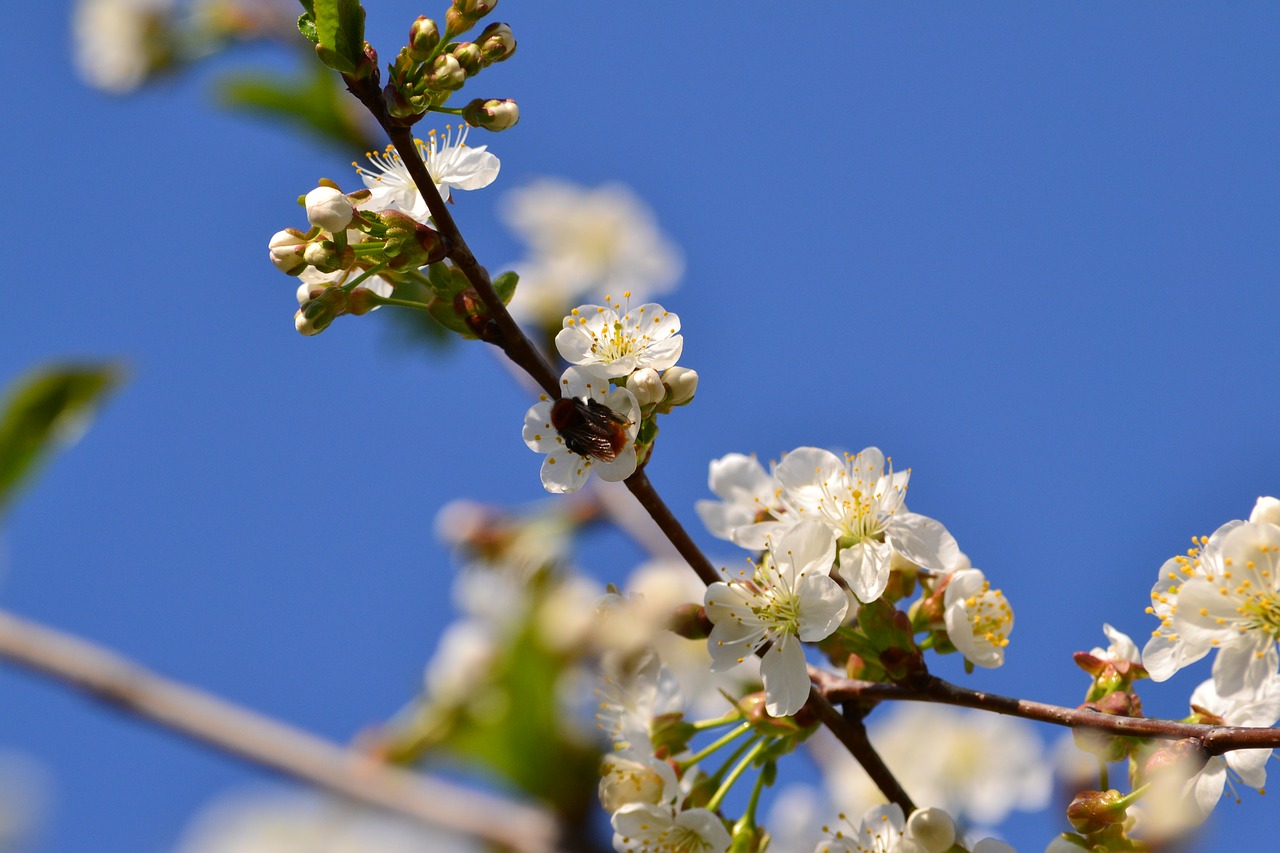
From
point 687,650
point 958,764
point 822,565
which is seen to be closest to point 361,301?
point 822,565

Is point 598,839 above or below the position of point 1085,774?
below

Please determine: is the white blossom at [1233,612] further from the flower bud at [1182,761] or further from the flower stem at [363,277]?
the flower stem at [363,277]

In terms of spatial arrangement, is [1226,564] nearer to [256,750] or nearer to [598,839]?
[598,839]

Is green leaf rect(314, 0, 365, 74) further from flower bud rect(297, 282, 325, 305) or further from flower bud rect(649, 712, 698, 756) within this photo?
flower bud rect(649, 712, 698, 756)

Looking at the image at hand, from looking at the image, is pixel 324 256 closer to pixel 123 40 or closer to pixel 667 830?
pixel 667 830

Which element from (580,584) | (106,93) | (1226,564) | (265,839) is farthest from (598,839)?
(106,93)
